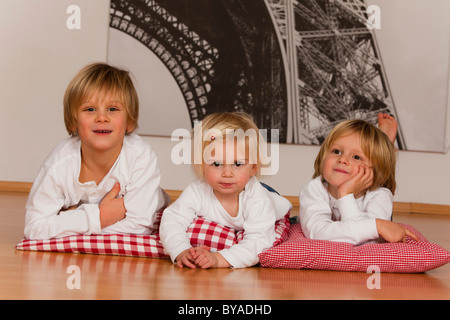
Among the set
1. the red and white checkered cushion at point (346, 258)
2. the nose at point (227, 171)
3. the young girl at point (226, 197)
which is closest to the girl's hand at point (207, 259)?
the young girl at point (226, 197)

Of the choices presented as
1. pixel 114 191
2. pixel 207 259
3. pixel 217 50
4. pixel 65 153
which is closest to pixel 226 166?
pixel 207 259

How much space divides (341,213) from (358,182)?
0.12m

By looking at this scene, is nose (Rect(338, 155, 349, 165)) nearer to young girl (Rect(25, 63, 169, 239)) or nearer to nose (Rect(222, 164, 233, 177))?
nose (Rect(222, 164, 233, 177))

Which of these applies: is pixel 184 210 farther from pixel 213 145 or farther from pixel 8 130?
pixel 8 130

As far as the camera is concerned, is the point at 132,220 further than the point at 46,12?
No

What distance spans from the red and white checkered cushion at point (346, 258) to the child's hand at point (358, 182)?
0.27m

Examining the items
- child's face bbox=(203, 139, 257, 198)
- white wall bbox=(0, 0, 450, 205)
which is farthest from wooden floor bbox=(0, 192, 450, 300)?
white wall bbox=(0, 0, 450, 205)

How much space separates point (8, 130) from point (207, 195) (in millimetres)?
2329

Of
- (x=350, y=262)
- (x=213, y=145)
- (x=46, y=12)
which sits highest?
(x=46, y=12)

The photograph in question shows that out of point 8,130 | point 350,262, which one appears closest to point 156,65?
point 8,130

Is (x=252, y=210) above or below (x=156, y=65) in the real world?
below

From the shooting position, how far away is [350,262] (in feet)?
5.29

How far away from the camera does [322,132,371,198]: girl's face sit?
1.88 metres

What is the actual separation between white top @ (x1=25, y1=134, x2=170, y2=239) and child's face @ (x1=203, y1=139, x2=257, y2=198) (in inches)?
9.3
